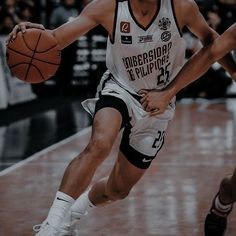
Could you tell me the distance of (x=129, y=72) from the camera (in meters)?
4.81

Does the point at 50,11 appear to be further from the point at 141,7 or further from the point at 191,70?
the point at 191,70

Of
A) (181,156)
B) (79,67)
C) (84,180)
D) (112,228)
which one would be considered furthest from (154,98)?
(79,67)

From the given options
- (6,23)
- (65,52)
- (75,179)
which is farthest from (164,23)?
(65,52)

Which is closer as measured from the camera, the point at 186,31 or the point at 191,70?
the point at 191,70

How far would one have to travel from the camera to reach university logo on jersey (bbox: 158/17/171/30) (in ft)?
15.4

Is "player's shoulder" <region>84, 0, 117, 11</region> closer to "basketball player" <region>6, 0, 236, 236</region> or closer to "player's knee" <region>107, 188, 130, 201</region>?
"basketball player" <region>6, 0, 236, 236</region>

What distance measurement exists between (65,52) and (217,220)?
34.3ft

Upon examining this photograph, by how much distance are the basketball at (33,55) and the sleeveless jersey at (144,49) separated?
0.39 m

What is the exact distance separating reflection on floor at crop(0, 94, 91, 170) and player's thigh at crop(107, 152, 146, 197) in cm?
307

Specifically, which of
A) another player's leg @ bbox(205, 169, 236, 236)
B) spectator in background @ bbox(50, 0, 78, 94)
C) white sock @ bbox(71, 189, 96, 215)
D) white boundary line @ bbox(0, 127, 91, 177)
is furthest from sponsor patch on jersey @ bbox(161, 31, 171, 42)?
spectator in background @ bbox(50, 0, 78, 94)

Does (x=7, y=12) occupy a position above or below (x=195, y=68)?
below

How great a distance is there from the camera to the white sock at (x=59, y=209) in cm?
424

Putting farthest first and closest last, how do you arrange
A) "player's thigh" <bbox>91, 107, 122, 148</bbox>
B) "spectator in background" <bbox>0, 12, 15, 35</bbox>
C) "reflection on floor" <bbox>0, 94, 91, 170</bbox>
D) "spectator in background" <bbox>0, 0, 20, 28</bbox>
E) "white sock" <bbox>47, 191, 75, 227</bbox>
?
1. "spectator in background" <bbox>0, 0, 20, 28</bbox>
2. "spectator in background" <bbox>0, 12, 15, 35</bbox>
3. "reflection on floor" <bbox>0, 94, 91, 170</bbox>
4. "player's thigh" <bbox>91, 107, 122, 148</bbox>
5. "white sock" <bbox>47, 191, 75, 227</bbox>

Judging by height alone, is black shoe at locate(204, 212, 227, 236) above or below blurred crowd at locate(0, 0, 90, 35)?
above
